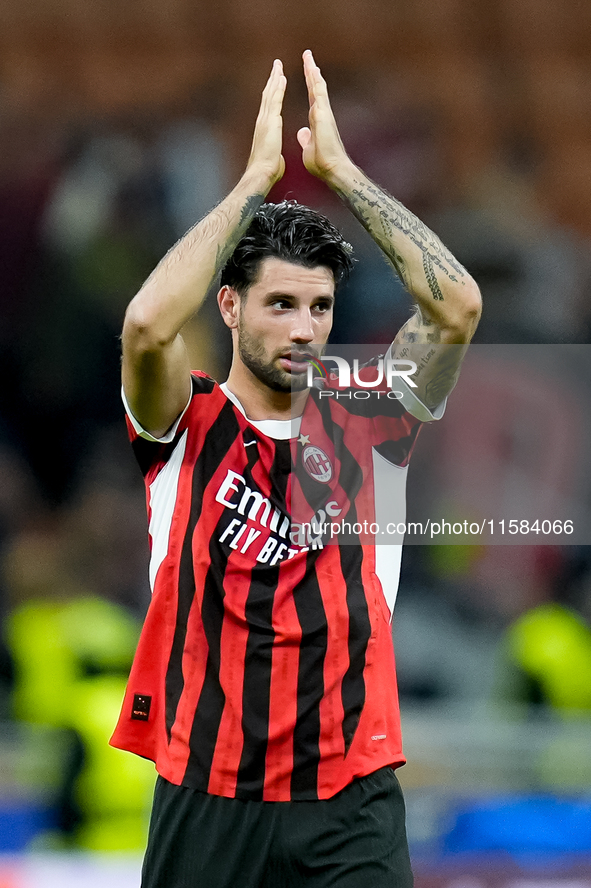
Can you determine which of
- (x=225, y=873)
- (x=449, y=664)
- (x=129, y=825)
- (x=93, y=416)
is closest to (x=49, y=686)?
(x=129, y=825)

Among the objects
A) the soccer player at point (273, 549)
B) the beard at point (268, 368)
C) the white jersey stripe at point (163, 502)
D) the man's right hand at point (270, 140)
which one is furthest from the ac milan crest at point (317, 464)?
the man's right hand at point (270, 140)

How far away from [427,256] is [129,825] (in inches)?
84.6

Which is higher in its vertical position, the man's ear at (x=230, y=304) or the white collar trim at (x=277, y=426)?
the man's ear at (x=230, y=304)

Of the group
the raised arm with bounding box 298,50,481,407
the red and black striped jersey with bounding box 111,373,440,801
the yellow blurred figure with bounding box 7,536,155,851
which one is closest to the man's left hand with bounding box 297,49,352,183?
the raised arm with bounding box 298,50,481,407

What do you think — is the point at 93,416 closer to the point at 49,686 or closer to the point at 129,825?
the point at 49,686

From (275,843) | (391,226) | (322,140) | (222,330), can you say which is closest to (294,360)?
(391,226)

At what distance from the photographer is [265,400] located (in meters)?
1.71

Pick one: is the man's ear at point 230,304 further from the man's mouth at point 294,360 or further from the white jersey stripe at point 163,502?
the white jersey stripe at point 163,502

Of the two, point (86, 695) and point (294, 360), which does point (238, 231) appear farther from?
point (86, 695)

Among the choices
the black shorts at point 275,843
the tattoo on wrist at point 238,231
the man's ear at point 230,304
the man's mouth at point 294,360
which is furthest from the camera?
→ the man's ear at point 230,304

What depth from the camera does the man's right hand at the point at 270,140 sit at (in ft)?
5.36

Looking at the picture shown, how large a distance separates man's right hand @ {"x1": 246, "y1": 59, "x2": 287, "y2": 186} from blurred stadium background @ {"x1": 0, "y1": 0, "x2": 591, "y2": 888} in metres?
1.75

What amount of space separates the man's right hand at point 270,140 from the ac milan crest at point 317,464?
505 mm

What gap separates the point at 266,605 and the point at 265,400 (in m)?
0.41
